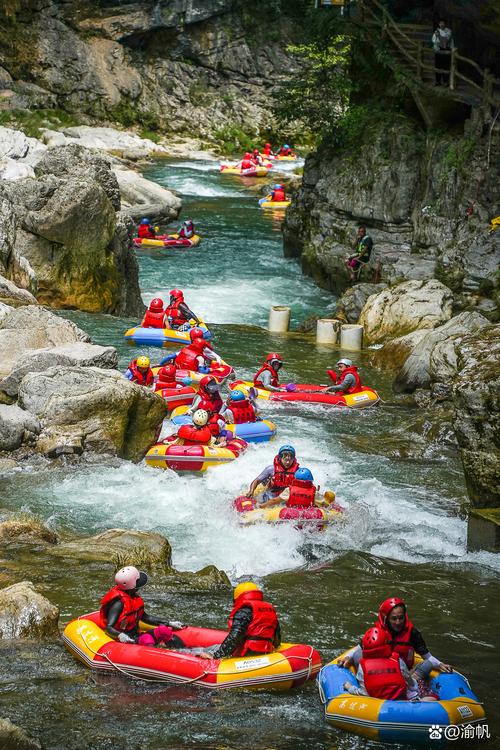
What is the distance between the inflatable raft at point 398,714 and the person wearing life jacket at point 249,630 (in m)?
0.78

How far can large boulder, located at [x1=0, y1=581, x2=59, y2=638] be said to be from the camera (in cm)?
845

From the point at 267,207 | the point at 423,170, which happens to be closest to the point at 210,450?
the point at 423,170

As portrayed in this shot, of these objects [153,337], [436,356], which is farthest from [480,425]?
[153,337]

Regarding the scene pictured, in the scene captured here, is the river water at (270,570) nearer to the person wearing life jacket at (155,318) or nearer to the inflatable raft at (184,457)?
the inflatable raft at (184,457)

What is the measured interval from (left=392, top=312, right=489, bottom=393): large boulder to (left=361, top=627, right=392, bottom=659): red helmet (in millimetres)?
10009

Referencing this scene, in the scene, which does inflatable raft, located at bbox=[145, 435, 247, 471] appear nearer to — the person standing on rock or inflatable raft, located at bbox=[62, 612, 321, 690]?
inflatable raft, located at bbox=[62, 612, 321, 690]

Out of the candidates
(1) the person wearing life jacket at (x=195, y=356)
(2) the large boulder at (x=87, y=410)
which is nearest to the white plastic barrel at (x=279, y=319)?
(1) the person wearing life jacket at (x=195, y=356)

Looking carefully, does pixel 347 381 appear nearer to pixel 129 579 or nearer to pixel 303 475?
pixel 303 475

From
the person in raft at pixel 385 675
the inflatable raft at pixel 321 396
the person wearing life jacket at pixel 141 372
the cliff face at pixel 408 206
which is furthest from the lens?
the cliff face at pixel 408 206

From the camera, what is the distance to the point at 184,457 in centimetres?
1441

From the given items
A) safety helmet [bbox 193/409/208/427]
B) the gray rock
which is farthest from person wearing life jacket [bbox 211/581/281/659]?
safety helmet [bbox 193/409/208/427]

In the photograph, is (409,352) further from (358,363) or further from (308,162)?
(308,162)

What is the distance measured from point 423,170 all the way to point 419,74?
2.24 metres

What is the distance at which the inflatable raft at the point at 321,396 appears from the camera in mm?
17406
